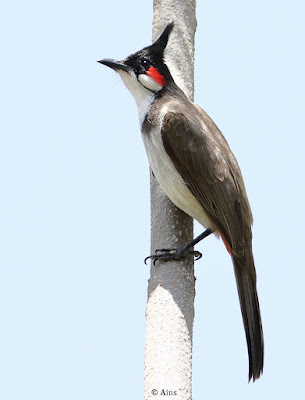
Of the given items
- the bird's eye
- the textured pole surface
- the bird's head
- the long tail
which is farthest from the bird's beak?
the long tail

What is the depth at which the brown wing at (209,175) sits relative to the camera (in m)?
3.98

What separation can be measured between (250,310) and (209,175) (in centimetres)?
75

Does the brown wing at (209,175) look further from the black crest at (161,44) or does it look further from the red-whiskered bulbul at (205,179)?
the black crest at (161,44)

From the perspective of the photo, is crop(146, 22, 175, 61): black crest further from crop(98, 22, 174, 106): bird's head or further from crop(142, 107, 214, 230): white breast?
crop(142, 107, 214, 230): white breast

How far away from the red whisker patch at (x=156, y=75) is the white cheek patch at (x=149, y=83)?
16 millimetres

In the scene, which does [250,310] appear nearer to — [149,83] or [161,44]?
[149,83]

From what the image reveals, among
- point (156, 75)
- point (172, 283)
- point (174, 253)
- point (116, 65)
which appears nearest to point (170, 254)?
point (174, 253)

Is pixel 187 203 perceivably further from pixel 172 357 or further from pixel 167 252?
pixel 172 357

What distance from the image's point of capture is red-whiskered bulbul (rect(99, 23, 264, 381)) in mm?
3881

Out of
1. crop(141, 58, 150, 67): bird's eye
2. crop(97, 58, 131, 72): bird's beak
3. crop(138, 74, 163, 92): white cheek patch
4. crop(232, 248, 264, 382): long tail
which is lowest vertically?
crop(232, 248, 264, 382): long tail

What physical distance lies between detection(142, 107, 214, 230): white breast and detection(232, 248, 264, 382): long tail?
277mm

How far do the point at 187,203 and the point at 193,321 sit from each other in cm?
75

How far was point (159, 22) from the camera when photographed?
174 inches

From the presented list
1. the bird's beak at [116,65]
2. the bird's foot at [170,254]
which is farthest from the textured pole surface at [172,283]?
the bird's beak at [116,65]
